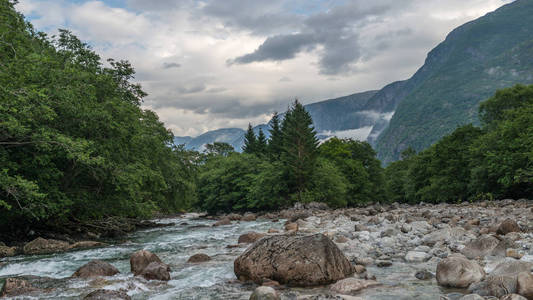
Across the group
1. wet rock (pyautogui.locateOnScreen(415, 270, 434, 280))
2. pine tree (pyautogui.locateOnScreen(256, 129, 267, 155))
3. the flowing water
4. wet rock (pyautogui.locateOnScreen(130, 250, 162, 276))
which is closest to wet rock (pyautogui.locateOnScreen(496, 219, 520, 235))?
the flowing water

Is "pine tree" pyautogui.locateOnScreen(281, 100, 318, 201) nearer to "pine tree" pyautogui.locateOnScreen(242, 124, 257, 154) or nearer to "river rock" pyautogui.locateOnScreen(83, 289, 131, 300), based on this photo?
"pine tree" pyautogui.locateOnScreen(242, 124, 257, 154)

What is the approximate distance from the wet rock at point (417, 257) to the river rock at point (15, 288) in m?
9.20

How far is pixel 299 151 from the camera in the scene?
46281mm

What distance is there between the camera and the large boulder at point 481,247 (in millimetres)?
9188

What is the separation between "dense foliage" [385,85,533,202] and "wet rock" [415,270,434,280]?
937 inches

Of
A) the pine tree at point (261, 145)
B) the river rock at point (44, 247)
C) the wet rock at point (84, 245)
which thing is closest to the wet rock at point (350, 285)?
the river rock at point (44, 247)

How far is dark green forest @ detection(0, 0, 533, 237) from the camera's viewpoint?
14.5m

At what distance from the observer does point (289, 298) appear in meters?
6.91

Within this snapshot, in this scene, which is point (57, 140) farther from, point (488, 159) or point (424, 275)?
point (488, 159)

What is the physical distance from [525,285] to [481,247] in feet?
12.3

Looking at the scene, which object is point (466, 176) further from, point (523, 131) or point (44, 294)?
point (44, 294)

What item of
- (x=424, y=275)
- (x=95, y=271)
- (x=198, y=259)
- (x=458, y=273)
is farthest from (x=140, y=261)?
(x=458, y=273)

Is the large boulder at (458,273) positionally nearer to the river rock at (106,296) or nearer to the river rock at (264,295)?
the river rock at (264,295)

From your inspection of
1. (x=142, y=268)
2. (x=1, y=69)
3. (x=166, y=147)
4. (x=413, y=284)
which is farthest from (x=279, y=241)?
(x=166, y=147)
